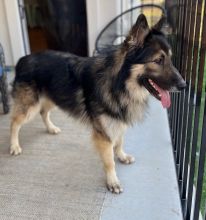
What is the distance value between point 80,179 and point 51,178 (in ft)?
0.70

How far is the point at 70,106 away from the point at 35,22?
11.3 ft

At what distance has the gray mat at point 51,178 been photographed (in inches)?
75.8

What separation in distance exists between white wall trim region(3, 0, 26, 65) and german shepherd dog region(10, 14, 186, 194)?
1.81 metres

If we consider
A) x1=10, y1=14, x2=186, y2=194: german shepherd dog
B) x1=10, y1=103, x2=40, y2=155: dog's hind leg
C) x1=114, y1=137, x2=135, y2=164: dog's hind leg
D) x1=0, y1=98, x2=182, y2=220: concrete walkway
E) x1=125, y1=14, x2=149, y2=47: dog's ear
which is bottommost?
x1=0, y1=98, x2=182, y2=220: concrete walkway

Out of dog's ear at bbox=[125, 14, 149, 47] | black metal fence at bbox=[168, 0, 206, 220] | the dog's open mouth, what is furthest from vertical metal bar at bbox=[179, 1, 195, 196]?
dog's ear at bbox=[125, 14, 149, 47]

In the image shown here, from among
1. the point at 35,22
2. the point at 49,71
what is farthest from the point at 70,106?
the point at 35,22

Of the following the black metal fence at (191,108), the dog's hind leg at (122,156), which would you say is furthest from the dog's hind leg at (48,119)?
the black metal fence at (191,108)

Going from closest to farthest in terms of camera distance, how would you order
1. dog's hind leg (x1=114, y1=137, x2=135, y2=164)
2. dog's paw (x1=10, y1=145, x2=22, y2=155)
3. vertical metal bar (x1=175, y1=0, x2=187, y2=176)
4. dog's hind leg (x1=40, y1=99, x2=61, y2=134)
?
1. vertical metal bar (x1=175, y1=0, x2=187, y2=176)
2. dog's hind leg (x1=114, y1=137, x2=135, y2=164)
3. dog's paw (x1=10, y1=145, x2=22, y2=155)
4. dog's hind leg (x1=40, y1=99, x2=61, y2=134)

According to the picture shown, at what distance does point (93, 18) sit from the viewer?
386 centimetres

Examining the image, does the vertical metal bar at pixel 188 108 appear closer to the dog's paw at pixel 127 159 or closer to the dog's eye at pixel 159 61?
the dog's eye at pixel 159 61

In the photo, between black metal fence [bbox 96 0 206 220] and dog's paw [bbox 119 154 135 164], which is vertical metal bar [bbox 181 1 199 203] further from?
dog's paw [bbox 119 154 135 164]

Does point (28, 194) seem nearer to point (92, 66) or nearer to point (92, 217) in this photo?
point (92, 217)

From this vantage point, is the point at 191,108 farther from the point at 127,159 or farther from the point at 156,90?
the point at 127,159

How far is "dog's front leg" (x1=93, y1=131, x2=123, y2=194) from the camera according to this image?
201 centimetres
